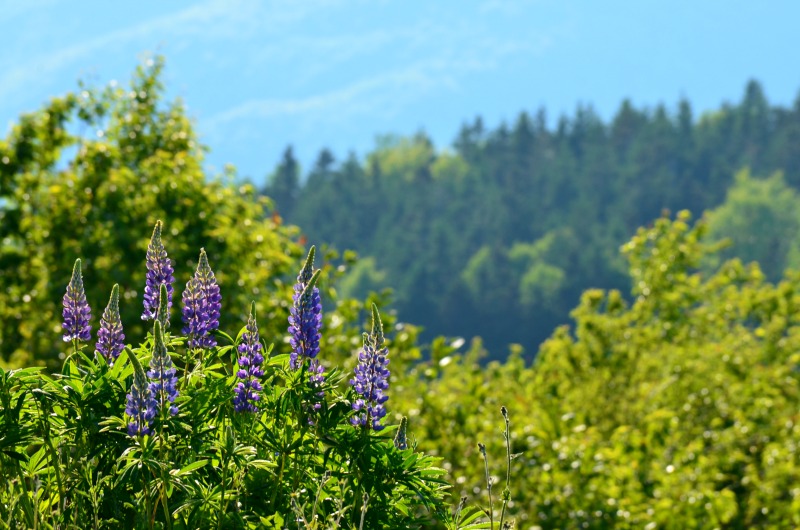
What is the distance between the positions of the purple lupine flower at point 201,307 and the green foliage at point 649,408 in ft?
16.6

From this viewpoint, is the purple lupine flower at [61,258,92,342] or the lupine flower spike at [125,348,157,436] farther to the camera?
the purple lupine flower at [61,258,92,342]

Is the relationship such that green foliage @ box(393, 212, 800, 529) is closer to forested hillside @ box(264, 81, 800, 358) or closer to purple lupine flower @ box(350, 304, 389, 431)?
purple lupine flower @ box(350, 304, 389, 431)

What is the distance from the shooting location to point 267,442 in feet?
10.5

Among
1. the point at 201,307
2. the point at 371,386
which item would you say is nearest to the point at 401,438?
the point at 371,386

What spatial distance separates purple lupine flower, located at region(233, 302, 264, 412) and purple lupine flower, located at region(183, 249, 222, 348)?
0.41 feet

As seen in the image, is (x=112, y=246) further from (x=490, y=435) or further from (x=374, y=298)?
(x=490, y=435)

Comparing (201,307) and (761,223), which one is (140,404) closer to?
(201,307)

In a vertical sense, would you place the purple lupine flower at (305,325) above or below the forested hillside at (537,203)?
below

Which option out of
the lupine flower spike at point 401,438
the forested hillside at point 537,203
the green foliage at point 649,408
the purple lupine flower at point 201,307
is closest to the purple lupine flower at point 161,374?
the purple lupine flower at point 201,307

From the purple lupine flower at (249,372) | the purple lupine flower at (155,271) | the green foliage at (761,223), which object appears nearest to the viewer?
the purple lupine flower at (249,372)

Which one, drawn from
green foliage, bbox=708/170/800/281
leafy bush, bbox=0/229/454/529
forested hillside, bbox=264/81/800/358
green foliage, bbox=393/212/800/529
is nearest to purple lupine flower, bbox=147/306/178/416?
leafy bush, bbox=0/229/454/529

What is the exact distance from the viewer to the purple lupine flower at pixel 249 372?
3242 millimetres

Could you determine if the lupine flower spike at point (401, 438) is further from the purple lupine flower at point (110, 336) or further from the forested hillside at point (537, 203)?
the forested hillside at point (537, 203)

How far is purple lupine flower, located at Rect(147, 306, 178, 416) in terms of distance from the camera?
2896 mm
